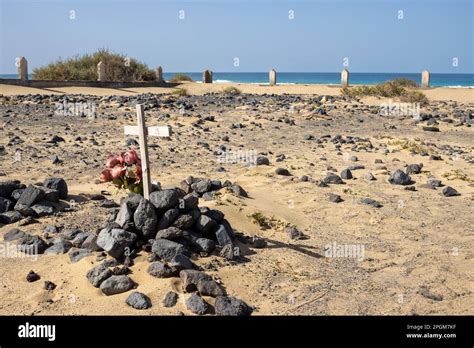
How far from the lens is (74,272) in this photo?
567 cm

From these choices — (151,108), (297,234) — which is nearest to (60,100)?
(151,108)

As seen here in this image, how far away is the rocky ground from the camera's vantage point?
538 cm

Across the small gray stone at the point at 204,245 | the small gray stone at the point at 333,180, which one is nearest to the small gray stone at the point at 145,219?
the small gray stone at the point at 204,245

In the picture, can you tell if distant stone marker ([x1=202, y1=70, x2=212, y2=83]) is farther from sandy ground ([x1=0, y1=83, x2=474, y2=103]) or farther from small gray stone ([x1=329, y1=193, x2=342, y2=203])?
small gray stone ([x1=329, y1=193, x2=342, y2=203])

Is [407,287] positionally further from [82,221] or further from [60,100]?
[60,100]

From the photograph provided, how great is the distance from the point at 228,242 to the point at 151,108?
1399 cm

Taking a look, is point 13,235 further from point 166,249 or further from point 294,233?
point 294,233

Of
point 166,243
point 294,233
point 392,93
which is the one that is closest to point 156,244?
point 166,243

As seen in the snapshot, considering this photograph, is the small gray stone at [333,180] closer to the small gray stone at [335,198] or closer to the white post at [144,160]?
the small gray stone at [335,198]
